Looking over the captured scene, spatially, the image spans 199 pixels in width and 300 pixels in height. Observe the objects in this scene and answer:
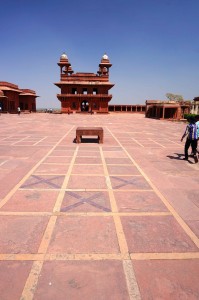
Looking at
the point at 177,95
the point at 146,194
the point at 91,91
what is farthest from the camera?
the point at 177,95

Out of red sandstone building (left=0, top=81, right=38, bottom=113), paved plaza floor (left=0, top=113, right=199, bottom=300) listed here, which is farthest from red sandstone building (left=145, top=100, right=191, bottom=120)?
paved plaza floor (left=0, top=113, right=199, bottom=300)

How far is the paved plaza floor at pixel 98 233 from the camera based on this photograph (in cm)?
212

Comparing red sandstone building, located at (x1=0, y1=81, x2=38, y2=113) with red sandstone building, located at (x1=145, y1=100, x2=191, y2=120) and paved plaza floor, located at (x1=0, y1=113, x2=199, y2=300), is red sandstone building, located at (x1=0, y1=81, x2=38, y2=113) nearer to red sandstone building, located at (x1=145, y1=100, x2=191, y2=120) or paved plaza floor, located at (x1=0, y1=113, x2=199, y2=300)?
red sandstone building, located at (x1=145, y1=100, x2=191, y2=120)

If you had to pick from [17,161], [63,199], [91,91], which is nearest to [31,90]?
[91,91]

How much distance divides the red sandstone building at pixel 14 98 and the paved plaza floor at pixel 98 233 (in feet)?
110

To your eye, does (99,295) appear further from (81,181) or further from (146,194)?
(81,181)

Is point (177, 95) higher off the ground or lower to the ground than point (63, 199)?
higher

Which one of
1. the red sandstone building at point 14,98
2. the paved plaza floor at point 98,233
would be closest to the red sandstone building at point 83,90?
the red sandstone building at point 14,98

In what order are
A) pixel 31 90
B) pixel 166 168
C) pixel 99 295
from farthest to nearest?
pixel 31 90
pixel 166 168
pixel 99 295

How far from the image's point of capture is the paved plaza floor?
6.96 ft

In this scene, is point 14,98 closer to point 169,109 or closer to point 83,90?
point 83,90

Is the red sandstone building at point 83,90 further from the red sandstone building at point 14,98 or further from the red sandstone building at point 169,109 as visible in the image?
the red sandstone building at point 169,109

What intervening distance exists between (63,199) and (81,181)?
36.9 inches

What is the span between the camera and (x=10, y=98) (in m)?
37.9
